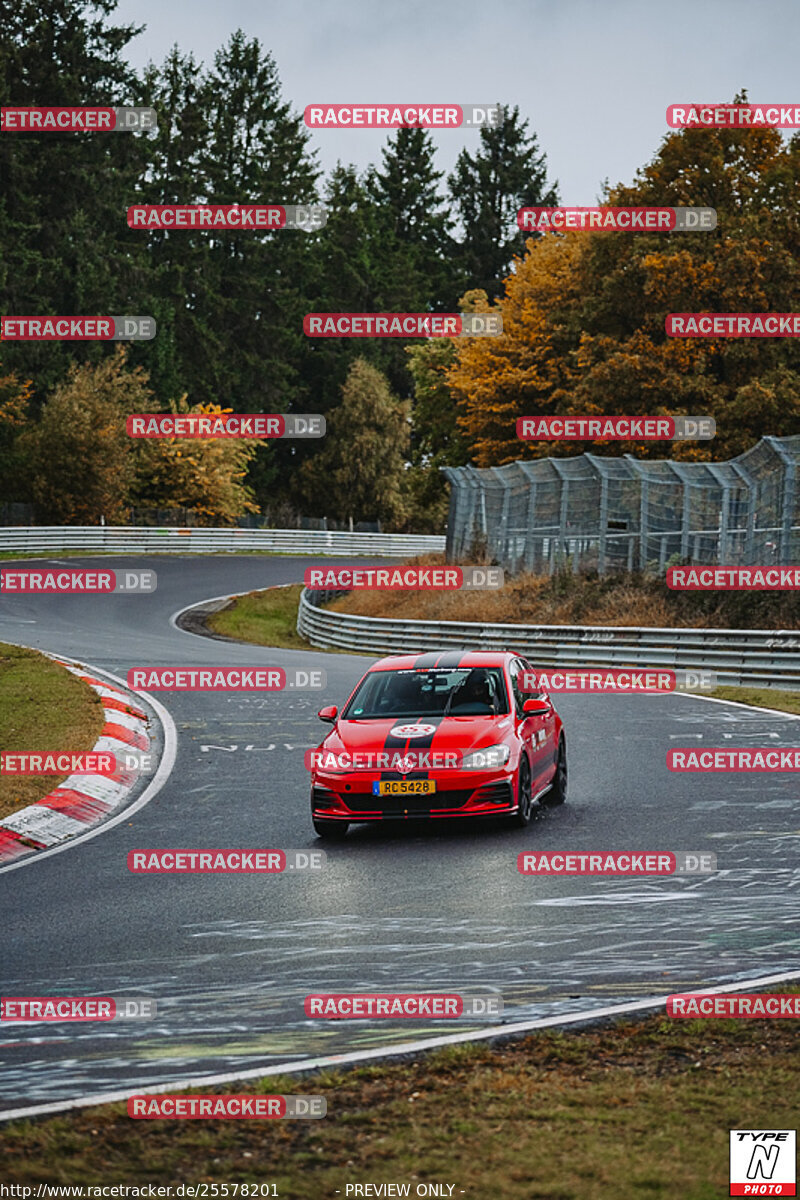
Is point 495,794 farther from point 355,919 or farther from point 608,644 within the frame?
point 608,644

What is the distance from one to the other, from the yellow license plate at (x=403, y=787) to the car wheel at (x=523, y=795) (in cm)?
71

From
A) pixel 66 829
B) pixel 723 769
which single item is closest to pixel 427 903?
pixel 66 829

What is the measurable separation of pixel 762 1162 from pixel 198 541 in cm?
6120

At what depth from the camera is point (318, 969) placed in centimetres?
750

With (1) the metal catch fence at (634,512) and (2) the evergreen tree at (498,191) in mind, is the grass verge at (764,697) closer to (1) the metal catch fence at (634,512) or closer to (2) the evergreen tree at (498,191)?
(1) the metal catch fence at (634,512)

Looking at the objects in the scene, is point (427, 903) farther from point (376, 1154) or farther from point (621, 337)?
point (621, 337)

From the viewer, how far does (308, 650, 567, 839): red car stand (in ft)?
38.8

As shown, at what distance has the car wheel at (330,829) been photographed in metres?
11.9

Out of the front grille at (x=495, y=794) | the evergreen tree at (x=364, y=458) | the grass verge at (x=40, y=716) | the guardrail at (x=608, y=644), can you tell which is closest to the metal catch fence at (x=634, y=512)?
the guardrail at (x=608, y=644)

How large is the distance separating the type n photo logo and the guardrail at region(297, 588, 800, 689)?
1944 cm

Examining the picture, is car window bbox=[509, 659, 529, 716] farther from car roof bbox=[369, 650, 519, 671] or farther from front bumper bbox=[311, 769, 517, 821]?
front bumper bbox=[311, 769, 517, 821]

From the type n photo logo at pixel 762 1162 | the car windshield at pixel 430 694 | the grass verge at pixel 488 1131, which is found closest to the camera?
the type n photo logo at pixel 762 1162

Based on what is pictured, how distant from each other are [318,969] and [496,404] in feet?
139

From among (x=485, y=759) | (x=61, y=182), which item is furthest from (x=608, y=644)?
(x=61, y=182)
